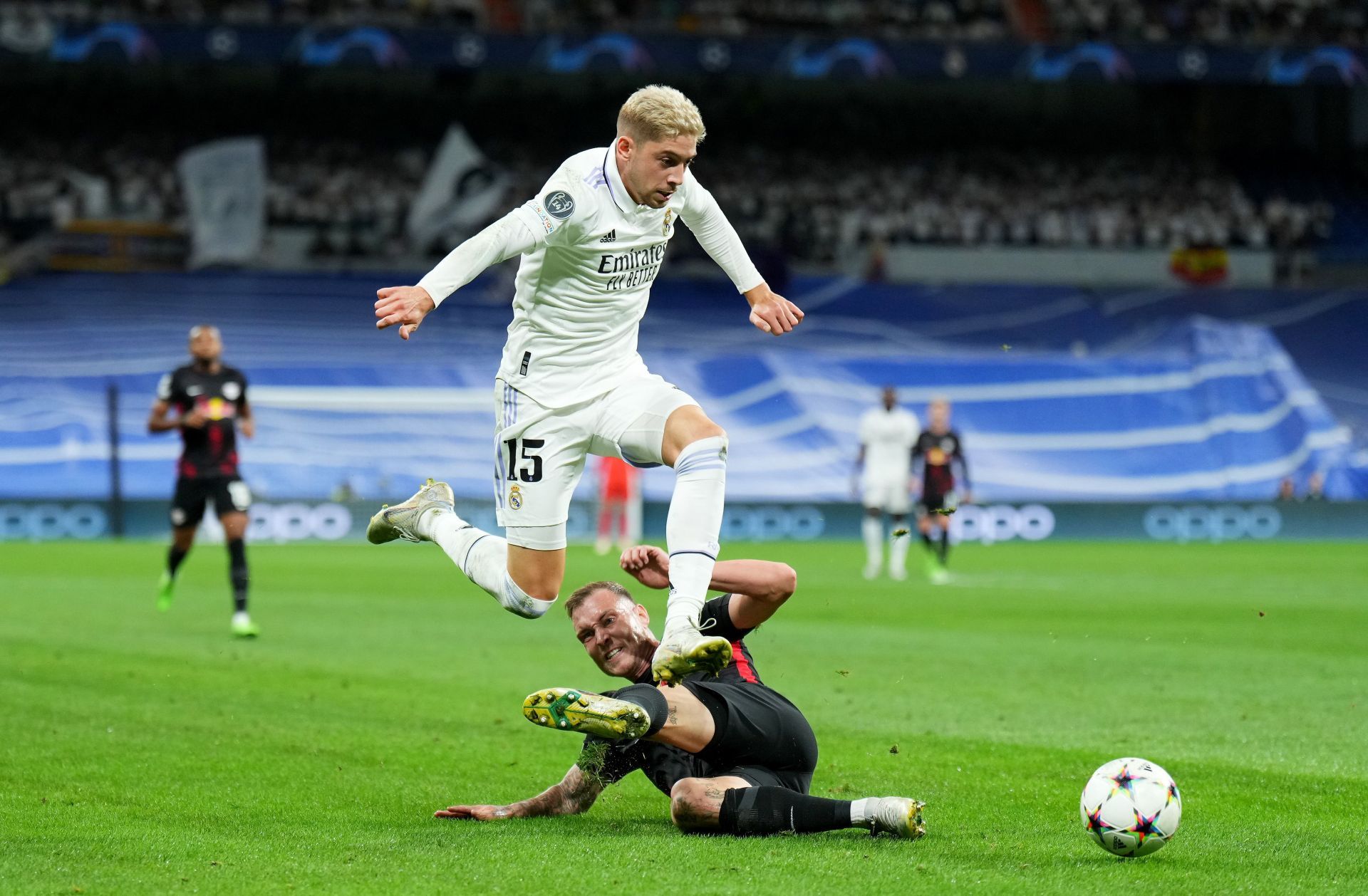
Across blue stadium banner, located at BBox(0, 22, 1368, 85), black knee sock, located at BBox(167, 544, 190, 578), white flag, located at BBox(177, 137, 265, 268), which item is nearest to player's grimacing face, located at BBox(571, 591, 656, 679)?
black knee sock, located at BBox(167, 544, 190, 578)

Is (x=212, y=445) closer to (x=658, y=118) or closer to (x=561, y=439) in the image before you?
(x=561, y=439)

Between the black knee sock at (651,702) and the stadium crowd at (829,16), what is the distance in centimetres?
3274

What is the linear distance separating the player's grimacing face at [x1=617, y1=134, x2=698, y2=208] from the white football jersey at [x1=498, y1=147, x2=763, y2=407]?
0.34ft

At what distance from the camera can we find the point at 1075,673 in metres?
11.3

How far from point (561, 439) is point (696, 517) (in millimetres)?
815

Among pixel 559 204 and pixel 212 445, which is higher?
pixel 559 204

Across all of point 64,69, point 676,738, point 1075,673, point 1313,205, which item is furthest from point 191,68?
point 676,738

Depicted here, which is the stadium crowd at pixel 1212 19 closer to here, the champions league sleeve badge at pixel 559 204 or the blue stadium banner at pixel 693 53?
the blue stadium banner at pixel 693 53

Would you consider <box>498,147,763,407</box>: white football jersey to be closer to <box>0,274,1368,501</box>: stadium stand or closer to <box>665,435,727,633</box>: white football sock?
<box>665,435,727,633</box>: white football sock

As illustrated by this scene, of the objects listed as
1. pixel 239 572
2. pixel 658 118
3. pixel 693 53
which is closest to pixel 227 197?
pixel 693 53

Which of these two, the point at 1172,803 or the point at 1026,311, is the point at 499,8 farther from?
the point at 1172,803

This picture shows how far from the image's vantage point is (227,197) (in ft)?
122

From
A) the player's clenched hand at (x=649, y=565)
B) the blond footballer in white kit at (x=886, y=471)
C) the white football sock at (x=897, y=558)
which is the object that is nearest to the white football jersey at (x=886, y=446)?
the blond footballer in white kit at (x=886, y=471)

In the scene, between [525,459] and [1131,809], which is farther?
[525,459]
